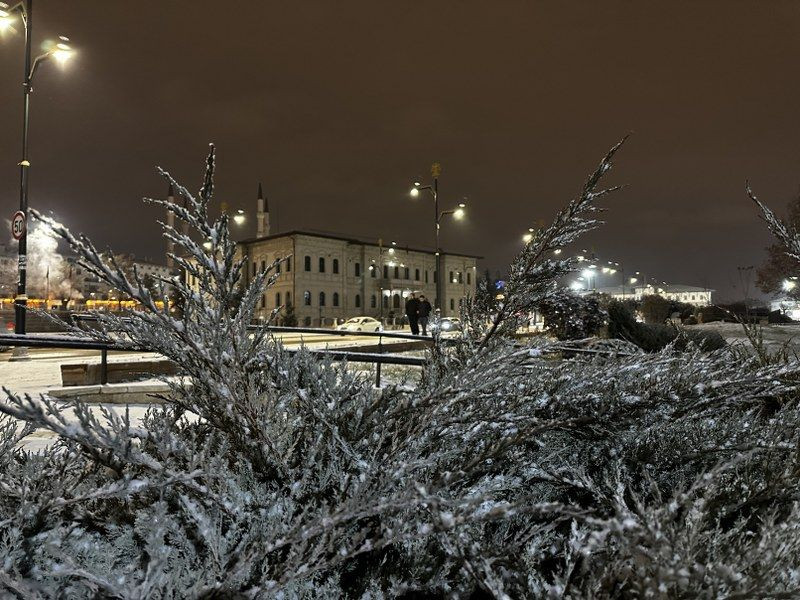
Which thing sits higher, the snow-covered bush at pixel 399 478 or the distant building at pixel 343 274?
the distant building at pixel 343 274

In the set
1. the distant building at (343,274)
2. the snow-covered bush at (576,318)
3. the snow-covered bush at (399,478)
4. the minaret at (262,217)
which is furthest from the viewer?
the minaret at (262,217)

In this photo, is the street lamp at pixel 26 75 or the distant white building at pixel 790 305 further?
the distant white building at pixel 790 305

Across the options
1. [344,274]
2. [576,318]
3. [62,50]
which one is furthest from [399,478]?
[344,274]

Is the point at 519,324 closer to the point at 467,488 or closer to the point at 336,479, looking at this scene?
the point at 467,488

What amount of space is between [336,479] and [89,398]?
21.8 feet

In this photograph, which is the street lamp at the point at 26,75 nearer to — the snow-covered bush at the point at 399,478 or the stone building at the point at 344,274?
the snow-covered bush at the point at 399,478

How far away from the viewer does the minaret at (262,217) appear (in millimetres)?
84125

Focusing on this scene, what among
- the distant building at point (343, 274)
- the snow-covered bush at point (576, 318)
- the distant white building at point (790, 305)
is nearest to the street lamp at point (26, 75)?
the snow-covered bush at point (576, 318)

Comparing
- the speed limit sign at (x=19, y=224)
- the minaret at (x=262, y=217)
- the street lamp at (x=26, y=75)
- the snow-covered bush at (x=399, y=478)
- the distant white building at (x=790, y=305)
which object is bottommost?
the snow-covered bush at (x=399, y=478)

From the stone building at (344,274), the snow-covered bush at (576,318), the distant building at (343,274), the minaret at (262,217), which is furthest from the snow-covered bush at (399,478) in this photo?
the minaret at (262,217)

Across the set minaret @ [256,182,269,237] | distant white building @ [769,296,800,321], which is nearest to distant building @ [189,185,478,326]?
minaret @ [256,182,269,237]

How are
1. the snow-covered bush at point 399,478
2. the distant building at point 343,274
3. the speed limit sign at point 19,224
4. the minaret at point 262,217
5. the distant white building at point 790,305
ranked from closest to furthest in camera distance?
the snow-covered bush at point 399,478
the speed limit sign at point 19,224
the distant white building at point 790,305
the distant building at point 343,274
the minaret at point 262,217

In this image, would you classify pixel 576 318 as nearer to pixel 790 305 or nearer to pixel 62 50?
pixel 62 50

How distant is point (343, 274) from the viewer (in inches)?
2923
